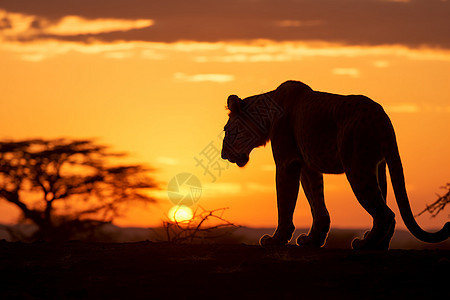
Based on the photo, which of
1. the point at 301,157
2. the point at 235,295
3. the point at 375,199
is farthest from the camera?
the point at 301,157

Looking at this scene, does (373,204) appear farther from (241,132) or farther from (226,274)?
(241,132)

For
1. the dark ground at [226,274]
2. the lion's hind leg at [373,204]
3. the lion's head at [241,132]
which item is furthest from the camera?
the lion's head at [241,132]

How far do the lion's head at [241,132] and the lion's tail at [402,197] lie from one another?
8.11 feet

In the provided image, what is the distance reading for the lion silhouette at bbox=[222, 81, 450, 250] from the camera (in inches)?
419

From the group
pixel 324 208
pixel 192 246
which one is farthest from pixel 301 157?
pixel 192 246

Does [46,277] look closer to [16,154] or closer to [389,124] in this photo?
[389,124]

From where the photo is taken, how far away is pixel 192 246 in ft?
37.2

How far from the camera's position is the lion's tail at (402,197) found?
10.2 m

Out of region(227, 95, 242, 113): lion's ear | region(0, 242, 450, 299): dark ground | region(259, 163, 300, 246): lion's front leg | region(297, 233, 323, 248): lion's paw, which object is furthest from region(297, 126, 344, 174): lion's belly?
region(227, 95, 242, 113): lion's ear

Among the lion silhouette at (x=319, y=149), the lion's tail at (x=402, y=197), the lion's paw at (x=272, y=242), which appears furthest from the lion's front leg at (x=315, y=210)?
the lion's tail at (x=402, y=197)

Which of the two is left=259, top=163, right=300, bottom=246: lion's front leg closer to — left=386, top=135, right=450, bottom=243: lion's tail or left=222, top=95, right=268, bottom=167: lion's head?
left=222, top=95, right=268, bottom=167: lion's head

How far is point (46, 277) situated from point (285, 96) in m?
4.17

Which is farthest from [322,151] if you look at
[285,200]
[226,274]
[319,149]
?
[226,274]

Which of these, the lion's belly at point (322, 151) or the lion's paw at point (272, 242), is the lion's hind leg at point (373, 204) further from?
the lion's paw at point (272, 242)
